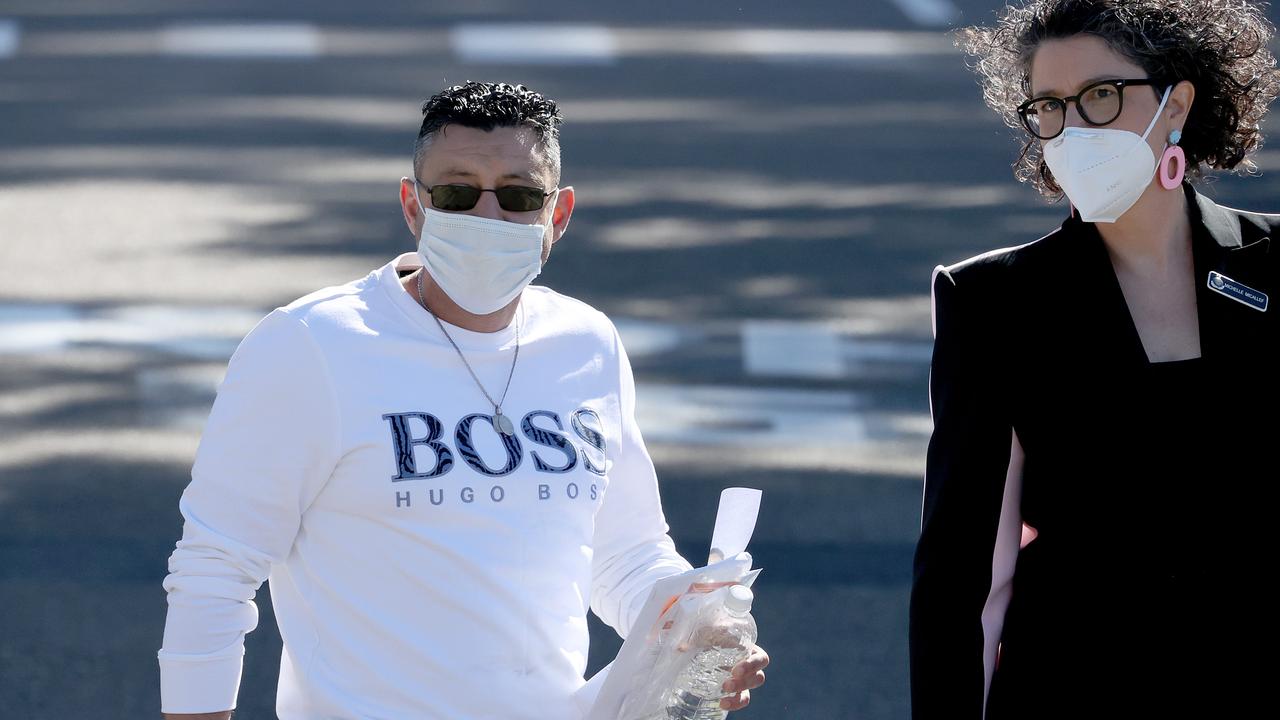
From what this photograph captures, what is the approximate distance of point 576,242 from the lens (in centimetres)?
795

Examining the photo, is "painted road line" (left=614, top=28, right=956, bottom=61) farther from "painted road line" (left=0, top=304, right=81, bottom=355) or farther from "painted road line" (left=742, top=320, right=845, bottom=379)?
"painted road line" (left=0, top=304, right=81, bottom=355)

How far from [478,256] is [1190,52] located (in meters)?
1.17

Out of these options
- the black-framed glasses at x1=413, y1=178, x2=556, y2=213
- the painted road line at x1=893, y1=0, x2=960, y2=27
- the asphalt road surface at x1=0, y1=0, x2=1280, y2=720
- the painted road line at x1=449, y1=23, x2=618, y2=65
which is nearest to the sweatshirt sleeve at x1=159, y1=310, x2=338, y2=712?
the black-framed glasses at x1=413, y1=178, x2=556, y2=213

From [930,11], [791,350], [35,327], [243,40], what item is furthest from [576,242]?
[930,11]

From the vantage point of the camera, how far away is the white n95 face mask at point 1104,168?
2.71 m

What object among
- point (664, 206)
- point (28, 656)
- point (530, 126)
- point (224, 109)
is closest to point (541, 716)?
point (530, 126)

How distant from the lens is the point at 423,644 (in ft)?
8.81

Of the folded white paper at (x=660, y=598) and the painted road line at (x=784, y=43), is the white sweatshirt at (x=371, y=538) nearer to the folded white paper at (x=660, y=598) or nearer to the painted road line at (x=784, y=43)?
the folded white paper at (x=660, y=598)

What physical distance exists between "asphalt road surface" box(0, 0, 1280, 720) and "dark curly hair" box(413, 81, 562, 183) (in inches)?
99.7

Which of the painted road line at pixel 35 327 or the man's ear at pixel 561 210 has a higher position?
the man's ear at pixel 561 210

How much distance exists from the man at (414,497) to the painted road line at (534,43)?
7.00m

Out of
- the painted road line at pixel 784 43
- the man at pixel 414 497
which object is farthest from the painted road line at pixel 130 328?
the man at pixel 414 497

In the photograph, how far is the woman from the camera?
2562 mm

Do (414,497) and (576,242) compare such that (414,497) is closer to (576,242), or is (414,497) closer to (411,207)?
(411,207)
